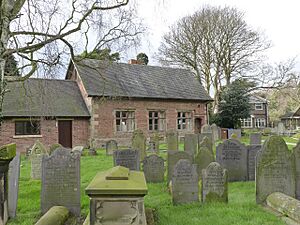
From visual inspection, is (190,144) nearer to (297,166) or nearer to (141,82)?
(297,166)

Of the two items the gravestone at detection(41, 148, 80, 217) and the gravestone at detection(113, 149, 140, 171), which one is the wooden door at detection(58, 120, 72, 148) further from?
the gravestone at detection(41, 148, 80, 217)

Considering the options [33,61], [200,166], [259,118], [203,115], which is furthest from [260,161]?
[259,118]

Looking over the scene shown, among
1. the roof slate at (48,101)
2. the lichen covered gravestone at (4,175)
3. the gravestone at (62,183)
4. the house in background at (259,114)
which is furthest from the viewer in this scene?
the house in background at (259,114)

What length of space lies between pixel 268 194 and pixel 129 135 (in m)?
20.1

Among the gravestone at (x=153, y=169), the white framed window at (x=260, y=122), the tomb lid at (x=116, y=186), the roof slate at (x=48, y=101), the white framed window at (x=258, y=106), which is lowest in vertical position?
the gravestone at (x=153, y=169)

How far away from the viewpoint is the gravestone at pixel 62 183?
270 inches

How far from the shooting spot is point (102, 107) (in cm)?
2511

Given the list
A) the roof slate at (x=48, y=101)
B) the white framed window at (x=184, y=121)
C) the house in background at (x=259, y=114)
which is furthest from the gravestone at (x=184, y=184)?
the house in background at (x=259, y=114)

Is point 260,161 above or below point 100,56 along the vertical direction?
below

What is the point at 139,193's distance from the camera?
4.31 m

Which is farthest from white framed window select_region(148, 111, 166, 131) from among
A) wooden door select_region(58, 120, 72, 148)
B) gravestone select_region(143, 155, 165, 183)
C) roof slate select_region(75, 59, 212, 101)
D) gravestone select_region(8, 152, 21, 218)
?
gravestone select_region(8, 152, 21, 218)

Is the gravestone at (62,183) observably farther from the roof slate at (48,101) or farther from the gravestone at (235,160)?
the roof slate at (48,101)

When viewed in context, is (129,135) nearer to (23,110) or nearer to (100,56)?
(23,110)

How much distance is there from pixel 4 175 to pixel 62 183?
1142 millimetres
